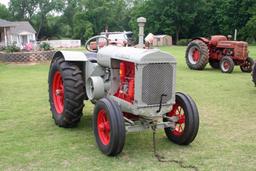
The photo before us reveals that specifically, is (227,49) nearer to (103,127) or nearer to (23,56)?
(23,56)

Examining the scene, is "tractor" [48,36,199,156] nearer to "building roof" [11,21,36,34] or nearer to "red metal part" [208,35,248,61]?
"red metal part" [208,35,248,61]

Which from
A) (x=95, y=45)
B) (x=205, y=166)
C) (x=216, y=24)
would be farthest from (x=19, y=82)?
(x=216, y=24)

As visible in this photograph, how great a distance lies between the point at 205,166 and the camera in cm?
449

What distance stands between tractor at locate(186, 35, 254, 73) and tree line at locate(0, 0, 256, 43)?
27210 millimetres

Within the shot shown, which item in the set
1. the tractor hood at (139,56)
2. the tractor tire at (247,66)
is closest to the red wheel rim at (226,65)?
the tractor tire at (247,66)

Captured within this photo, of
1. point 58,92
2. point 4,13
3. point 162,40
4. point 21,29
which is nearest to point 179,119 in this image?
point 58,92

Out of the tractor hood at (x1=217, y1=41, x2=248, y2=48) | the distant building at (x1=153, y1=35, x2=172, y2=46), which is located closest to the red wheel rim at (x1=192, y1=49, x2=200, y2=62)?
the tractor hood at (x1=217, y1=41, x2=248, y2=48)

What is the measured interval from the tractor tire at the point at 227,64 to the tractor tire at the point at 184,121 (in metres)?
8.43

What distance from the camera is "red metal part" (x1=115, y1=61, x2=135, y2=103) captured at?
4.98 meters

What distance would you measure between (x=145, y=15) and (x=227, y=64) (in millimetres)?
37312

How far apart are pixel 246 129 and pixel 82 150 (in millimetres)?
2555

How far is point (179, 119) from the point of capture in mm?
5320

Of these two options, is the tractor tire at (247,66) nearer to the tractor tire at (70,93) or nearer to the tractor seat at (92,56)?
the tractor seat at (92,56)

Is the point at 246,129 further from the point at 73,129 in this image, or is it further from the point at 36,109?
the point at 36,109
